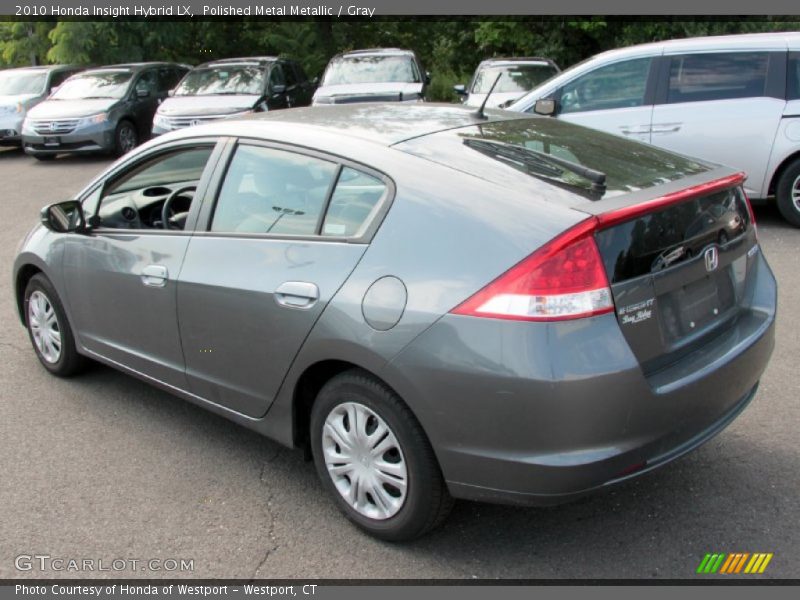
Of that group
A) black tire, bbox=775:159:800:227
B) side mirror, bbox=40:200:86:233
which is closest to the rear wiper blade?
side mirror, bbox=40:200:86:233

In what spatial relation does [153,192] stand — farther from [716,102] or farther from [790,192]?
[790,192]

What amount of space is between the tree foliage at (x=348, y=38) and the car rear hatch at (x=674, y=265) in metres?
16.7

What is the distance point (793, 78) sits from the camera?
8.01m

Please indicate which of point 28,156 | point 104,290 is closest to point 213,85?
point 28,156

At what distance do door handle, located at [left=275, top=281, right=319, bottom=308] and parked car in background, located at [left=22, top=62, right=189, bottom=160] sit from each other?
513 inches

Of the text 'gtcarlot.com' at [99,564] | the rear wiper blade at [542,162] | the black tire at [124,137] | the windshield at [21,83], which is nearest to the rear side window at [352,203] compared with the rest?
the rear wiper blade at [542,162]

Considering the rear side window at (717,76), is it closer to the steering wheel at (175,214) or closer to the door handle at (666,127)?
the door handle at (666,127)

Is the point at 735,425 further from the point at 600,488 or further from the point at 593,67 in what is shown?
the point at 593,67

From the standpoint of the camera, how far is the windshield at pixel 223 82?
14.4 meters

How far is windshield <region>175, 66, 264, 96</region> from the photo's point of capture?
14.4 m

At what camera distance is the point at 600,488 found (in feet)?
9.36

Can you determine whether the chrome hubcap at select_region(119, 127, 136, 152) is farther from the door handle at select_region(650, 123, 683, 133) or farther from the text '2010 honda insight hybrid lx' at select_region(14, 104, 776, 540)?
the text '2010 honda insight hybrid lx' at select_region(14, 104, 776, 540)

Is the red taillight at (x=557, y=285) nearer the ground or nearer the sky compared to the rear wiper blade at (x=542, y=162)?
nearer the ground

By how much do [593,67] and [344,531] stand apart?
268 inches
